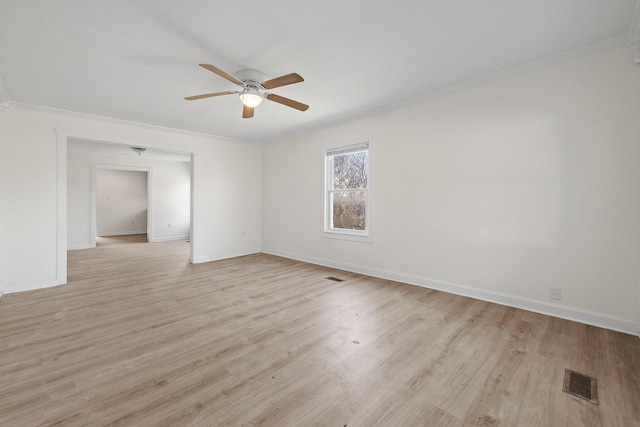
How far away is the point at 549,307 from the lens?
2713mm

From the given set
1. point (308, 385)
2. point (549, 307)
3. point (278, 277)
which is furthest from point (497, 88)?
point (278, 277)

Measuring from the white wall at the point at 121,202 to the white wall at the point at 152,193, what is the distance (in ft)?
1.00

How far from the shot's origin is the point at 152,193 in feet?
26.5

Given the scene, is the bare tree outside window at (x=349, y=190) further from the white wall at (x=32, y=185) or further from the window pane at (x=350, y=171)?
the white wall at (x=32, y=185)

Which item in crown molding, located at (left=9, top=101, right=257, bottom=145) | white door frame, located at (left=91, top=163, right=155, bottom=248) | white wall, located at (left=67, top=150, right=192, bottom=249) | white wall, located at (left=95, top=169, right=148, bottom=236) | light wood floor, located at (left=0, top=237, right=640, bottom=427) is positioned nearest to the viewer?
light wood floor, located at (left=0, top=237, right=640, bottom=427)

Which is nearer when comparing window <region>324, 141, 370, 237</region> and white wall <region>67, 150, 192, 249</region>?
window <region>324, 141, 370, 237</region>

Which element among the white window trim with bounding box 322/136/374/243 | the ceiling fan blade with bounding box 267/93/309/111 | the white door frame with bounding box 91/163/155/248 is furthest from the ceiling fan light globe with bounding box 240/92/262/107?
the white door frame with bounding box 91/163/155/248

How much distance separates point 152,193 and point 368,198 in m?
7.04

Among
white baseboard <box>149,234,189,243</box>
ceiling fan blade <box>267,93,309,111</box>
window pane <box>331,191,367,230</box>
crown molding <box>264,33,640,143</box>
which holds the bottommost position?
white baseboard <box>149,234,189,243</box>

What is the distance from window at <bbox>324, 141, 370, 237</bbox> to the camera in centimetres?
440

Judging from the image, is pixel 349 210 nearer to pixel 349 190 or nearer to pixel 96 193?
pixel 349 190

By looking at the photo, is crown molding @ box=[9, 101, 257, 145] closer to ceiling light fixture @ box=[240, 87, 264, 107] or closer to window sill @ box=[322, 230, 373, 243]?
ceiling light fixture @ box=[240, 87, 264, 107]

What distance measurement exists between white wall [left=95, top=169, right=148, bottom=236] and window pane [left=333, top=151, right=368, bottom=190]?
342 inches

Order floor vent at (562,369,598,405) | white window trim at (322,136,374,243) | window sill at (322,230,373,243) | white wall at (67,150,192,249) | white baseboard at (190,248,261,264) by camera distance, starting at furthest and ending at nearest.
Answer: white wall at (67,150,192,249) → white baseboard at (190,248,261,264) → window sill at (322,230,373,243) → white window trim at (322,136,374,243) → floor vent at (562,369,598,405)
